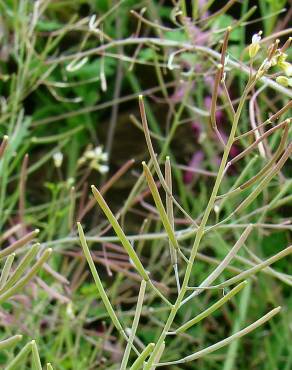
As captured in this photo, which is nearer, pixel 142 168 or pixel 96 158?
pixel 96 158

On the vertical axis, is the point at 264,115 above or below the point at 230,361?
above

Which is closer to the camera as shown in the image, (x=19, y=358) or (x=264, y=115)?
(x=19, y=358)

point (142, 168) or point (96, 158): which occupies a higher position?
point (96, 158)

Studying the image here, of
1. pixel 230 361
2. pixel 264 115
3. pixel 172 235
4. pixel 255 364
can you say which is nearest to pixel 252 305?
pixel 255 364

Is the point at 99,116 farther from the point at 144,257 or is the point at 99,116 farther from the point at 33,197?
the point at 144,257

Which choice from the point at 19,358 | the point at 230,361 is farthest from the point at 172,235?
the point at 230,361

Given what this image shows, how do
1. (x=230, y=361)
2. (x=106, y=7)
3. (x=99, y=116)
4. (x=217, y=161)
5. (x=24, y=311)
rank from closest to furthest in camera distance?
(x=24, y=311)
(x=230, y=361)
(x=217, y=161)
(x=106, y=7)
(x=99, y=116)

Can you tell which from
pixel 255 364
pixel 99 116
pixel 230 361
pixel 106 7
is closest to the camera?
pixel 230 361

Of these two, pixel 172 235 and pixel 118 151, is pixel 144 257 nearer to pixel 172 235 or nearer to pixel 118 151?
pixel 118 151

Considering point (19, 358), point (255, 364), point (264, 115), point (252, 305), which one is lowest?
point (255, 364)
